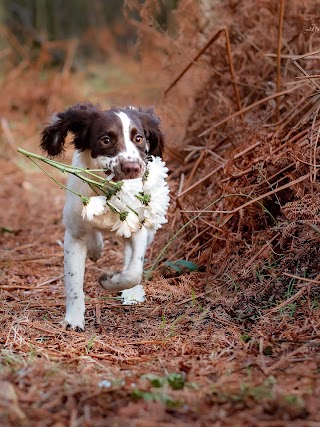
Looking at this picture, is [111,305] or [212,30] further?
[212,30]

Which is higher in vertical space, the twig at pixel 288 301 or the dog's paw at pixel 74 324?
the twig at pixel 288 301

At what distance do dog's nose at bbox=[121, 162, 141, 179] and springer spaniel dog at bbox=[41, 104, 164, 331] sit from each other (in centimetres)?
4

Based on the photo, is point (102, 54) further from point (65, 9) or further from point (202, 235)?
point (202, 235)

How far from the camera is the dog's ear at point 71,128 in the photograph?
399cm

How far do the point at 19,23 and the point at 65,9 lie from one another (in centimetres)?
213

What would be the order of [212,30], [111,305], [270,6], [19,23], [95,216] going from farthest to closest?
1. [19,23]
2. [212,30]
3. [270,6]
4. [111,305]
5. [95,216]

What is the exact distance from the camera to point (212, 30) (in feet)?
20.7

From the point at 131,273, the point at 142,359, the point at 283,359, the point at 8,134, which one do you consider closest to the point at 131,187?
the point at 131,273

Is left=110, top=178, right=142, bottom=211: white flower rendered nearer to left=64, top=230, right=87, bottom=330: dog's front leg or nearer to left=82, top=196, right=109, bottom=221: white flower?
left=82, top=196, right=109, bottom=221: white flower

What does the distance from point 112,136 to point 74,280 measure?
83 centimetres

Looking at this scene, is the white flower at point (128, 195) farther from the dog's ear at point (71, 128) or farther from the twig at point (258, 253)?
the twig at point (258, 253)

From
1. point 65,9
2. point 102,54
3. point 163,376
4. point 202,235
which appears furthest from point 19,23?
point 163,376

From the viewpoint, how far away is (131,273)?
3.83m

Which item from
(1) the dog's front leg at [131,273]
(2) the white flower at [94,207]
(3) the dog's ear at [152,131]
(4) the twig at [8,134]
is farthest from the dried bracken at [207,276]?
(4) the twig at [8,134]
